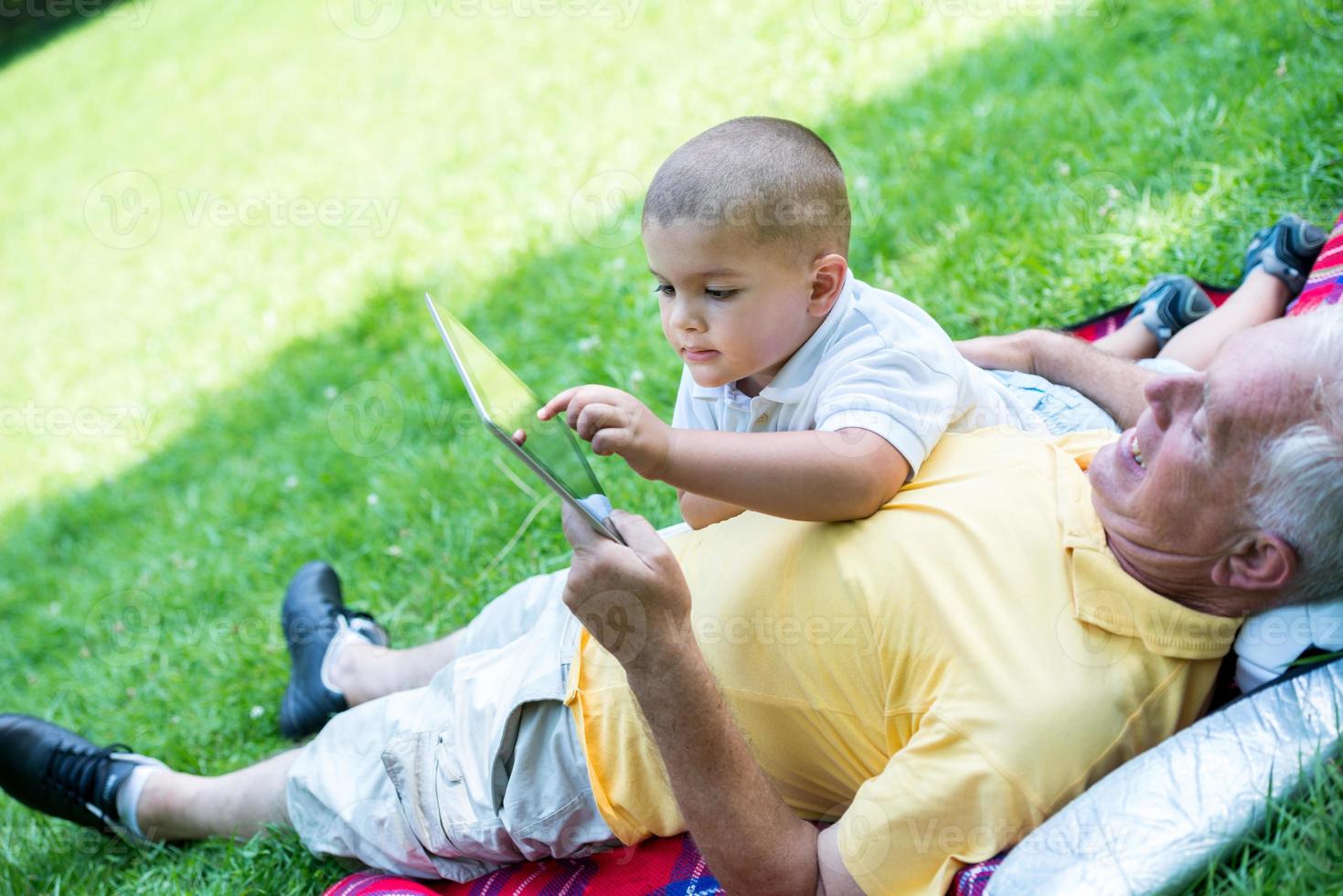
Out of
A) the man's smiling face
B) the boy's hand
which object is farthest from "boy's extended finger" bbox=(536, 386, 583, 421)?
Result: the man's smiling face

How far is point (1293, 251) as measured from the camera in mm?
2820

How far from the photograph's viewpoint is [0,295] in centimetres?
773

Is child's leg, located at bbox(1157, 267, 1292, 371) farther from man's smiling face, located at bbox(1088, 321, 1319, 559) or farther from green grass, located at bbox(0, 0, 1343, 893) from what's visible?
man's smiling face, located at bbox(1088, 321, 1319, 559)

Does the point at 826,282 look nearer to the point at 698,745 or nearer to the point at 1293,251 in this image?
the point at 698,745

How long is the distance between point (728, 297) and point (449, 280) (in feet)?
11.8

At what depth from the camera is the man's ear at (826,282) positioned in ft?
6.50

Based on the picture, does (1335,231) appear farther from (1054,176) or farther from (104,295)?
(104,295)

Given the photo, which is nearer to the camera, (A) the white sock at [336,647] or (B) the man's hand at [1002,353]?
(B) the man's hand at [1002,353]

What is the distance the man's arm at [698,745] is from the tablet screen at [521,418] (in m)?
0.13

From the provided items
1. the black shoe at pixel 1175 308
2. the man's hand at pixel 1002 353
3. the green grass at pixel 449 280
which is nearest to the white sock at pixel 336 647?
the green grass at pixel 449 280

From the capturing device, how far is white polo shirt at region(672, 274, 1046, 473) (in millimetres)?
1883

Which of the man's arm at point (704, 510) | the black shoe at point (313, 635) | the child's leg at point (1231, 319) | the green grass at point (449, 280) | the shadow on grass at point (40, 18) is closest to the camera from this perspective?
the man's arm at point (704, 510)

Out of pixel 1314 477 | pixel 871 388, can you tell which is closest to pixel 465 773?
pixel 871 388

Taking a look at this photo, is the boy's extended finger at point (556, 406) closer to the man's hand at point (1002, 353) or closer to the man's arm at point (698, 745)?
the man's arm at point (698, 745)
